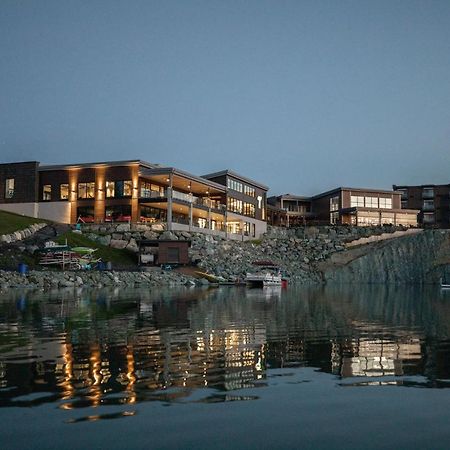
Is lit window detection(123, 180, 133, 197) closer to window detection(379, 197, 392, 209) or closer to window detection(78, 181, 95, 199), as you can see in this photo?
window detection(78, 181, 95, 199)

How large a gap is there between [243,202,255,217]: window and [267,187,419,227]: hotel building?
21.4 m

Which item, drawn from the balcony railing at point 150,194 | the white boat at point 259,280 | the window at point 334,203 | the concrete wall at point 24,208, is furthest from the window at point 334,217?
the concrete wall at point 24,208

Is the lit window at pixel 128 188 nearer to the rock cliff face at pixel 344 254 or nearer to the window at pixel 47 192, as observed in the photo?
the rock cliff face at pixel 344 254

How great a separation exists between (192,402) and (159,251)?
199 ft

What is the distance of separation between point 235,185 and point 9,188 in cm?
3927

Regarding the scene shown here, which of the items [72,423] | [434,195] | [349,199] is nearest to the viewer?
[72,423]

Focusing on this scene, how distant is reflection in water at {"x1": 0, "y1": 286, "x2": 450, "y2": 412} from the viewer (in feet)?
33.7

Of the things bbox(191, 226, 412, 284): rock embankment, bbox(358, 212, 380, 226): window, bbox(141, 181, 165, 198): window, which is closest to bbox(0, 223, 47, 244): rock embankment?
bbox(141, 181, 165, 198): window

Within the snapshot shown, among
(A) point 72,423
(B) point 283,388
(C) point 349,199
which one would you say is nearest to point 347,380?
(B) point 283,388

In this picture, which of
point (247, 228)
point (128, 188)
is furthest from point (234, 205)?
point (128, 188)

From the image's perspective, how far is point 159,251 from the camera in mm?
69375

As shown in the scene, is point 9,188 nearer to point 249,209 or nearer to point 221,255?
point 221,255

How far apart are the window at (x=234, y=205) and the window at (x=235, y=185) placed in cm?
219

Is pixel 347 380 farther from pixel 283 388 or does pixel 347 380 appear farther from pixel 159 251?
pixel 159 251
